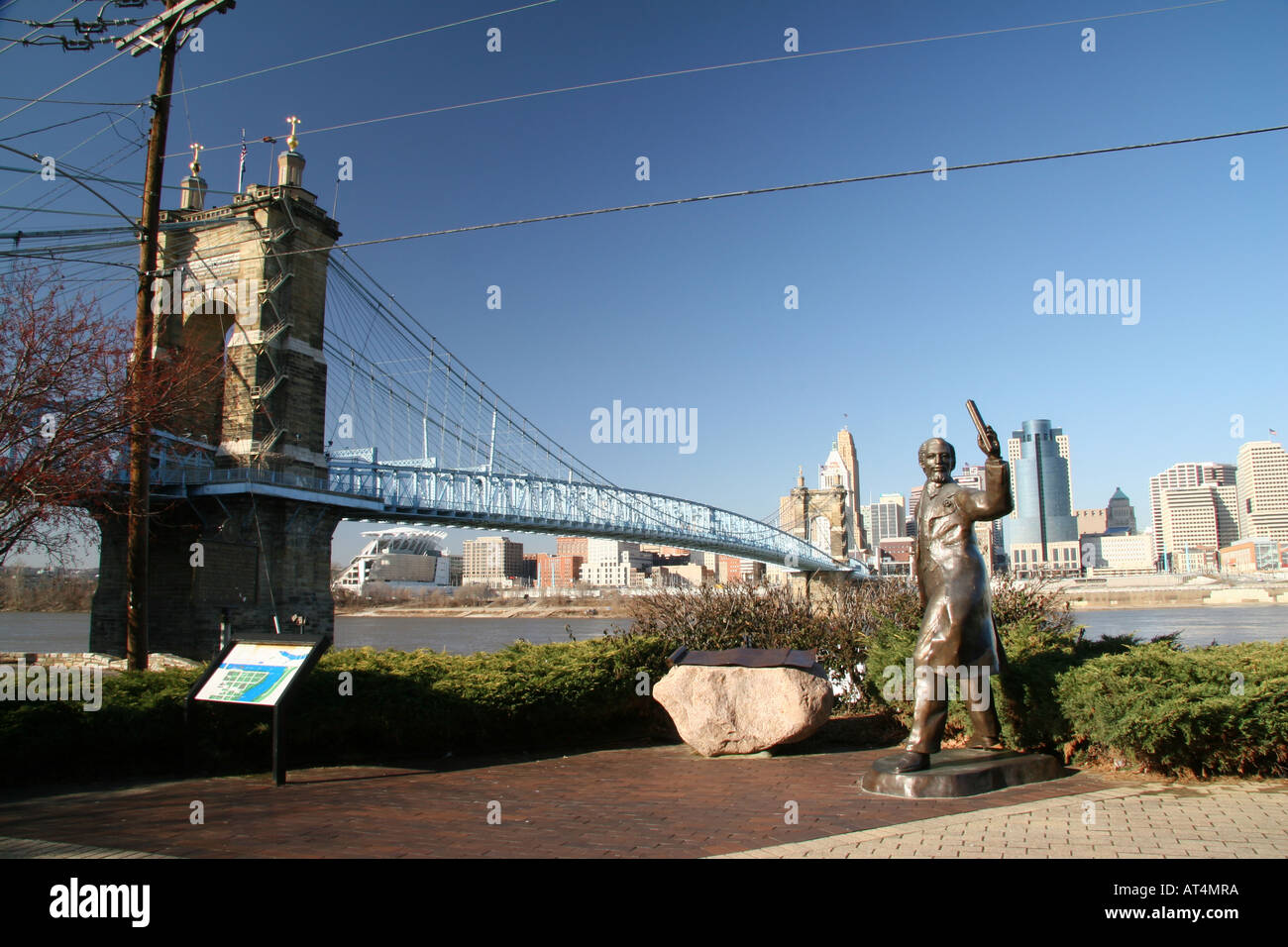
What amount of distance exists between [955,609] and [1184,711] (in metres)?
1.83

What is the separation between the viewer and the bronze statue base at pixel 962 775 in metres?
6.38

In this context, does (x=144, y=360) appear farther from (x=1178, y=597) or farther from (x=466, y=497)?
(x=1178, y=597)

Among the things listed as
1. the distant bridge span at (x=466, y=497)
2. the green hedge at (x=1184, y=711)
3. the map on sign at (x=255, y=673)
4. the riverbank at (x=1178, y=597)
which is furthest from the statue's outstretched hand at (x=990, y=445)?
the riverbank at (x=1178, y=597)

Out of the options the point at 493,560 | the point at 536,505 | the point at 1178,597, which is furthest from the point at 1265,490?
the point at 536,505

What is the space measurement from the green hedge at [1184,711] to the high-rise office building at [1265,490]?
205170 millimetres

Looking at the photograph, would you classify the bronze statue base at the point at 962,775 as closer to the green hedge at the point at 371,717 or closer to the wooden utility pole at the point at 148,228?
the green hedge at the point at 371,717

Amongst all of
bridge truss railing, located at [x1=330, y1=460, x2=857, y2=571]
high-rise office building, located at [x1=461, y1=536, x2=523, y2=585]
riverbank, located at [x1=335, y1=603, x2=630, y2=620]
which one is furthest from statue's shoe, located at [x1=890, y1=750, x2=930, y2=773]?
high-rise office building, located at [x1=461, y1=536, x2=523, y2=585]

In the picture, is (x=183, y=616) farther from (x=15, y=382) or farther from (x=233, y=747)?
(x=233, y=747)

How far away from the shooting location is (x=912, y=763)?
655 centimetres

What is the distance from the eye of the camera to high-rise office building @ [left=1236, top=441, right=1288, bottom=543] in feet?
582

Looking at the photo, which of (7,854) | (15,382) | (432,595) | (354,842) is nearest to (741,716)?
(354,842)

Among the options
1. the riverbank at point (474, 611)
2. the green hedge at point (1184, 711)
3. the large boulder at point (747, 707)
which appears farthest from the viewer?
the riverbank at point (474, 611)

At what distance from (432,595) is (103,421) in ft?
283

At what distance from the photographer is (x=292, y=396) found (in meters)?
32.2
